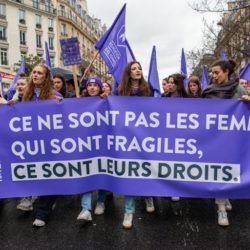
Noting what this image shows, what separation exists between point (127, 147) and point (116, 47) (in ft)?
9.22

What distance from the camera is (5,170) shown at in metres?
4.36

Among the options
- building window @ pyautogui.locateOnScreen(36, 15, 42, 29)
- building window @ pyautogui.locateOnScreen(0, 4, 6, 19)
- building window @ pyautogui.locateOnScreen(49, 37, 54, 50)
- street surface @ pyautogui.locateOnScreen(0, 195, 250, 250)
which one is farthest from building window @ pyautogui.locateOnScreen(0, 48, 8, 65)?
street surface @ pyautogui.locateOnScreen(0, 195, 250, 250)

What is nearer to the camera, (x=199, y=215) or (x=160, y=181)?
(x=160, y=181)

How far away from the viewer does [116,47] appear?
6504 mm

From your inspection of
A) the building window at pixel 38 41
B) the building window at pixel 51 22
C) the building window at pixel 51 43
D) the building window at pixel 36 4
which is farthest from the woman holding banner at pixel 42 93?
the building window at pixel 51 22

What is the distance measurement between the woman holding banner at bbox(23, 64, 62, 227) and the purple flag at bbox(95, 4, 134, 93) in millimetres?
2090

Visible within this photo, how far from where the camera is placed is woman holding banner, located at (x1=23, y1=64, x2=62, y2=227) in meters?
4.35

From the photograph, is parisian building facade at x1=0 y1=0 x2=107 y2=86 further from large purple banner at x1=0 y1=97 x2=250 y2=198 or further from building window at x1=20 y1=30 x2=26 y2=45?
large purple banner at x1=0 y1=97 x2=250 y2=198

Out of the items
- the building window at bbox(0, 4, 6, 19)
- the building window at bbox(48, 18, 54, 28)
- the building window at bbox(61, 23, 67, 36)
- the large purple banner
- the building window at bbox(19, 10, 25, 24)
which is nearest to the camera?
the large purple banner

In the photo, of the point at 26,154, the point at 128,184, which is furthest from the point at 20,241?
the point at 128,184

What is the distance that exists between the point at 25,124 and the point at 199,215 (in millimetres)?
2364

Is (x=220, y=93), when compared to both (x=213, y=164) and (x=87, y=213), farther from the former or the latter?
(x=87, y=213)

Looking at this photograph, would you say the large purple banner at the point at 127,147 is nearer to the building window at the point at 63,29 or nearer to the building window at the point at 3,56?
the building window at the point at 3,56

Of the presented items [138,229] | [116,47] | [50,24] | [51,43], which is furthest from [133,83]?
[50,24]
